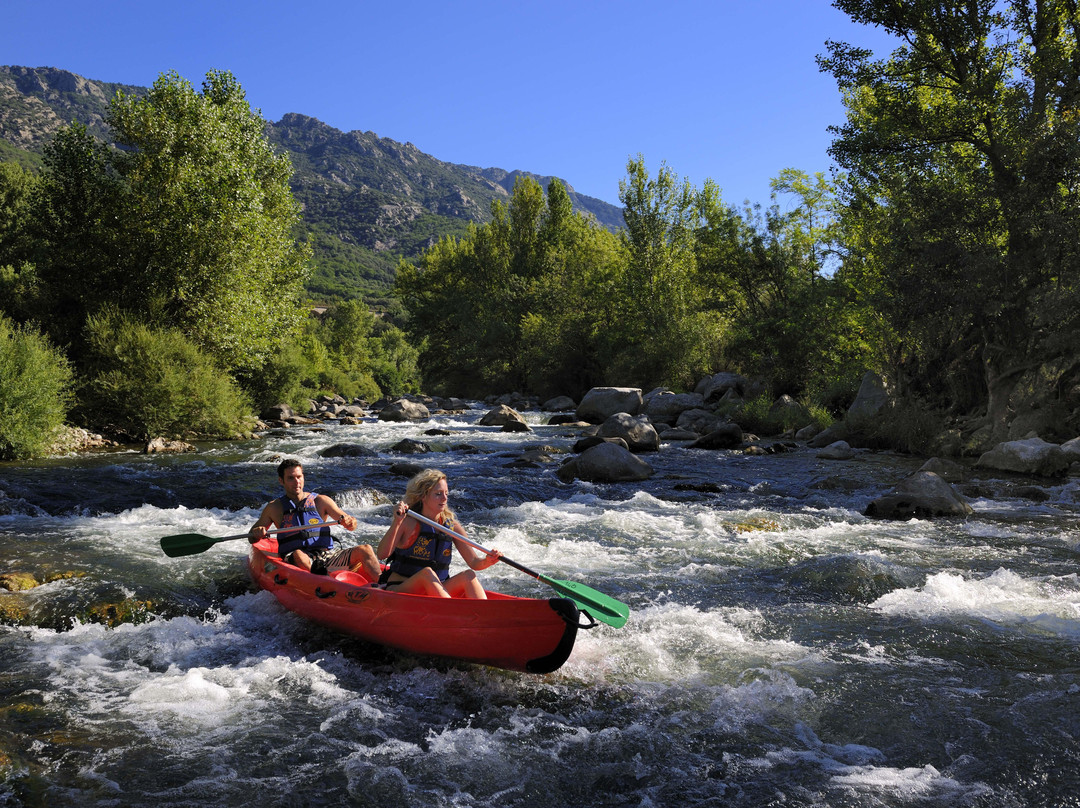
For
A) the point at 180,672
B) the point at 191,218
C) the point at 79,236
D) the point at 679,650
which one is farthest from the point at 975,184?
the point at 79,236

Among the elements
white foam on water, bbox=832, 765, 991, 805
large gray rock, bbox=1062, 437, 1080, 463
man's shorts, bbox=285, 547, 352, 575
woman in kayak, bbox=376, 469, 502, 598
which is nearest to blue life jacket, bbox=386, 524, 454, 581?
woman in kayak, bbox=376, 469, 502, 598

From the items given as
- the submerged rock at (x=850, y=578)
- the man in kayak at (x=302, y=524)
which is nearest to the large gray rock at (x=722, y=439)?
the submerged rock at (x=850, y=578)

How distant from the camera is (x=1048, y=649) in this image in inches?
191

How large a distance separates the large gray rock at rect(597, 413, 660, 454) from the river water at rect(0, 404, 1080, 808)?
7.17m

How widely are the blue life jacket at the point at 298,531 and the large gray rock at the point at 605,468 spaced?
6.26 metres

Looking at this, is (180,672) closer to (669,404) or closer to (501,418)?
(501,418)

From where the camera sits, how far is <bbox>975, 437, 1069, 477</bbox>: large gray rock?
11.5 metres

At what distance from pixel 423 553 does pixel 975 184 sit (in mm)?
13529

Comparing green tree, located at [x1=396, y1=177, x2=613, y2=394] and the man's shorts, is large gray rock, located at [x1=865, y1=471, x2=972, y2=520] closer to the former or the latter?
the man's shorts

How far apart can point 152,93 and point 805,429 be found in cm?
1909

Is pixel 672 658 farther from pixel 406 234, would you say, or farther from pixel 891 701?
pixel 406 234

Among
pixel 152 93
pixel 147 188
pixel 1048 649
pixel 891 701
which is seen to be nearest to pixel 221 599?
pixel 891 701

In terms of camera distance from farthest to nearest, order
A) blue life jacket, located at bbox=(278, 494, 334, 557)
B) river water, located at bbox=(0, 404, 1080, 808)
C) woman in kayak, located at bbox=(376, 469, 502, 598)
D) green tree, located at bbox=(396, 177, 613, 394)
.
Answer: green tree, located at bbox=(396, 177, 613, 394) → blue life jacket, located at bbox=(278, 494, 334, 557) → woman in kayak, located at bbox=(376, 469, 502, 598) → river water, located at bbox=(0, 404, 1080, 808)

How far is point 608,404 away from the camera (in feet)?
75.2
